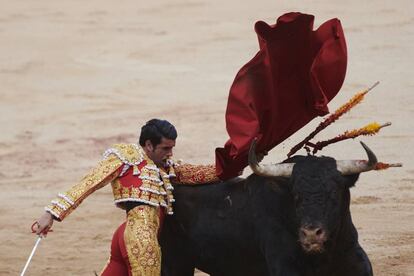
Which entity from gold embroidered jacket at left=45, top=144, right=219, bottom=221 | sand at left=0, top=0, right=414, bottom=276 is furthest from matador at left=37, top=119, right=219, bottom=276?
sand at left=0, top=0, right=414, bottom=276

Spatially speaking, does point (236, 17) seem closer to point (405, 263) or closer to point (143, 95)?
point (143, 95)

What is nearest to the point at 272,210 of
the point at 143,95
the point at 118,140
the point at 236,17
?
the point at 118,140

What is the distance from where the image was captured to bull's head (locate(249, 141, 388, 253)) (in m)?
7.75

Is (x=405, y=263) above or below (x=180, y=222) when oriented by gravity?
below

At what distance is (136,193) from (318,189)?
1.07 meters

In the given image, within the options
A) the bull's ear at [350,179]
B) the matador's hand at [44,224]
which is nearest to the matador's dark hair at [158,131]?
the matador's hand at [44,224]

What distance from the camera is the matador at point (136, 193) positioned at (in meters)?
8.30

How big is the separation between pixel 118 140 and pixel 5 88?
271cm

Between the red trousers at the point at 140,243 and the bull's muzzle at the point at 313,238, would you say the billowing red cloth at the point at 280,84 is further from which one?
the bull's muzzle at the point at 313,238

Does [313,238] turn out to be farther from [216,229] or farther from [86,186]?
[86,186]

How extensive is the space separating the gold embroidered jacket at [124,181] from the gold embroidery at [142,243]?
8cm

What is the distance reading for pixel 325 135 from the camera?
14977mm

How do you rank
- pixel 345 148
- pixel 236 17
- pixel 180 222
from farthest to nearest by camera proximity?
1. pixel 236 17
2. pixel 345 148
3. pixel 180 222

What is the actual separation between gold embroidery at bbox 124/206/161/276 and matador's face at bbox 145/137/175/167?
30 cm
